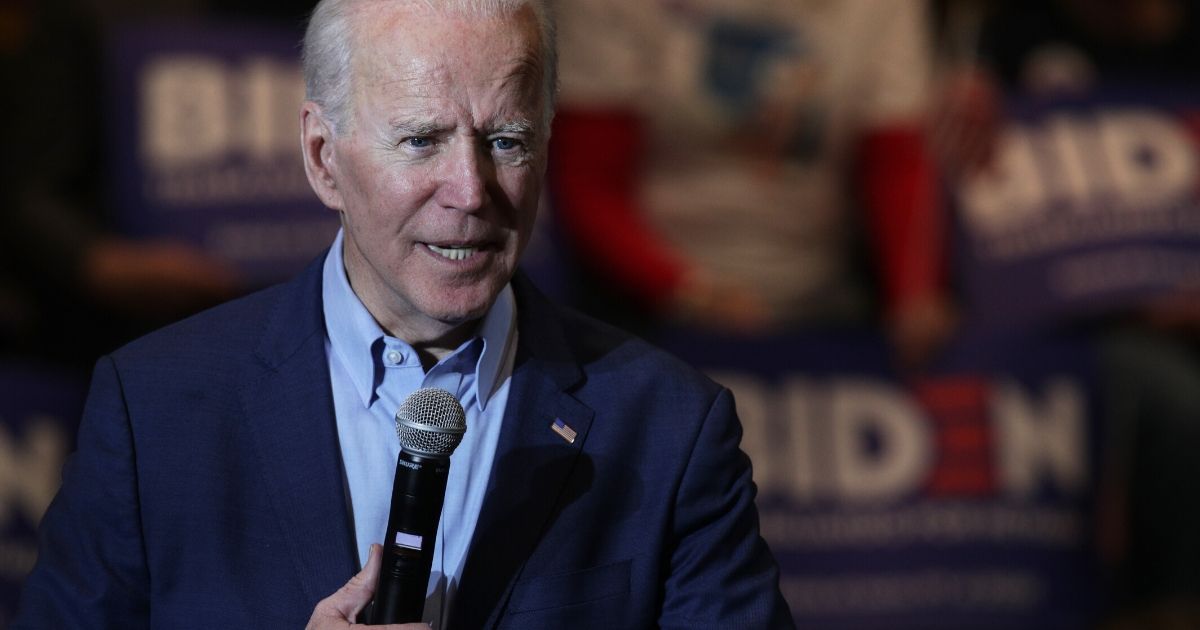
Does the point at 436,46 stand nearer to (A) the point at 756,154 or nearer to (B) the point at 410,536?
(B) the point at 410,536

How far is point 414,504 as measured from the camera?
1.50 meters

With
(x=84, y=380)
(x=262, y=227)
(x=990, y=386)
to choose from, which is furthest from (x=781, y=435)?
(x=84, y=380)

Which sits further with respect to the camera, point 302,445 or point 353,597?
point 302,445

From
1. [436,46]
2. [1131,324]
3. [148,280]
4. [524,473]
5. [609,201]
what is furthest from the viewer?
[1131,324]

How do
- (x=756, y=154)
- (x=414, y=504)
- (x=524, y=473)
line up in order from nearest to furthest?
1. (x=414, y=504)
2. (x=524, y=473)
3. (x=756, y=154)

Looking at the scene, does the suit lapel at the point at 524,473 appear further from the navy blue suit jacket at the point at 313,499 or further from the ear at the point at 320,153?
the ear at the point at 320,153

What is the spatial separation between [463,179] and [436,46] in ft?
0.46

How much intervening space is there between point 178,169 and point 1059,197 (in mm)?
2268

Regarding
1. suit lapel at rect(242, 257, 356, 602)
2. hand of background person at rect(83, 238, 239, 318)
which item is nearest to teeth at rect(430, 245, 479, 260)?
suit lapel at rect(242, 257, 356, 602)

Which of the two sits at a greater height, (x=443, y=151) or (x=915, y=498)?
(x=443, y=151)

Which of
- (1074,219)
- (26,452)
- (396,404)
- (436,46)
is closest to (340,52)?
(436,46)

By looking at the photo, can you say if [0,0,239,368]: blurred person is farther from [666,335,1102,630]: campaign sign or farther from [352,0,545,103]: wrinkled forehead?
[352,0,545,103]: wrinkled forehead

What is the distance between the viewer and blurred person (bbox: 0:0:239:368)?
3.73 metres

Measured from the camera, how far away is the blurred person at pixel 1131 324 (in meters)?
3.89
